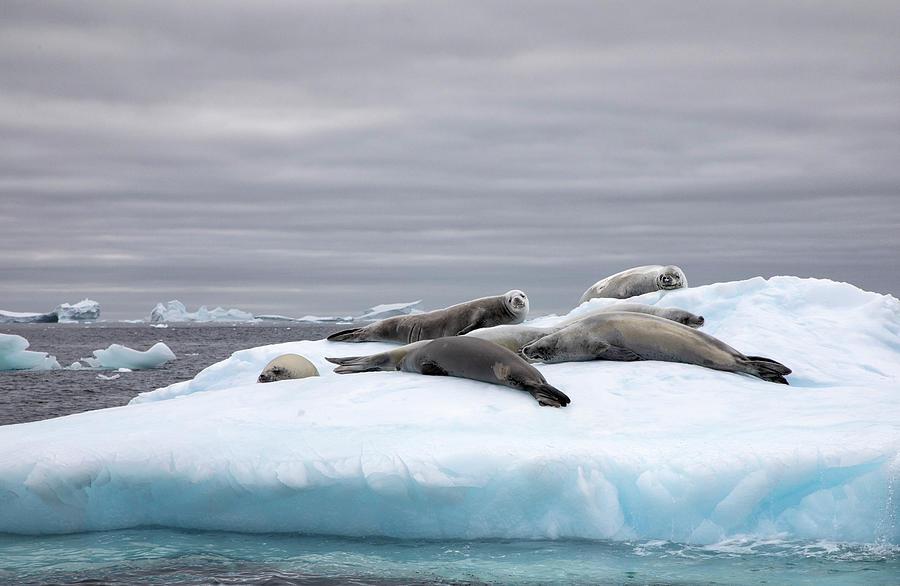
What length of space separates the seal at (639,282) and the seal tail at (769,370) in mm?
5153

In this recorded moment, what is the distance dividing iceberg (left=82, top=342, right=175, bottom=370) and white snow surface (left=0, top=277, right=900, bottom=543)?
21.3 meters

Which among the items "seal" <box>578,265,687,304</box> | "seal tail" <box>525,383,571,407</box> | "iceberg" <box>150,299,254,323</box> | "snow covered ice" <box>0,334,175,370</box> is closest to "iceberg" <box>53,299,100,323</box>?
"iceberg" <box>150,299,254,323</box>

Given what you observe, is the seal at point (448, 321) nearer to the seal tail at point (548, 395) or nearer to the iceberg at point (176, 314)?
the seal tail at point (548, 395)

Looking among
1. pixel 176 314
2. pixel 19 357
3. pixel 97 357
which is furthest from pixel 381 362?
pixel 176 314

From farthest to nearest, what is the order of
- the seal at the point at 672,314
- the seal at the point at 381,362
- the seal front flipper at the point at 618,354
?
the seal at the point at 672,314
the seal at the point at 381,362
the seal front flipper at the point at 618,354

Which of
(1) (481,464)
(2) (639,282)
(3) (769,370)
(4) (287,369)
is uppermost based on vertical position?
(2) (639,282)

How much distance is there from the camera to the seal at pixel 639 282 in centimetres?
1155

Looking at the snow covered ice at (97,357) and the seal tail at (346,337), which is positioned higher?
the seal tail at (346,337)

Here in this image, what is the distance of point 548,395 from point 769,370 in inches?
79.6

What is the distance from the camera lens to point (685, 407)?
5352 mm

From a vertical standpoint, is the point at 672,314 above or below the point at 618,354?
above

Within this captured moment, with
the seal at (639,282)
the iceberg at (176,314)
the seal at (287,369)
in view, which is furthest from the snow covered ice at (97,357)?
the iceberg at (176,314)

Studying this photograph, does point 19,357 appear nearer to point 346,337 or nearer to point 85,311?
point 346,337

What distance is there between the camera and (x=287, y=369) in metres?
8.28
